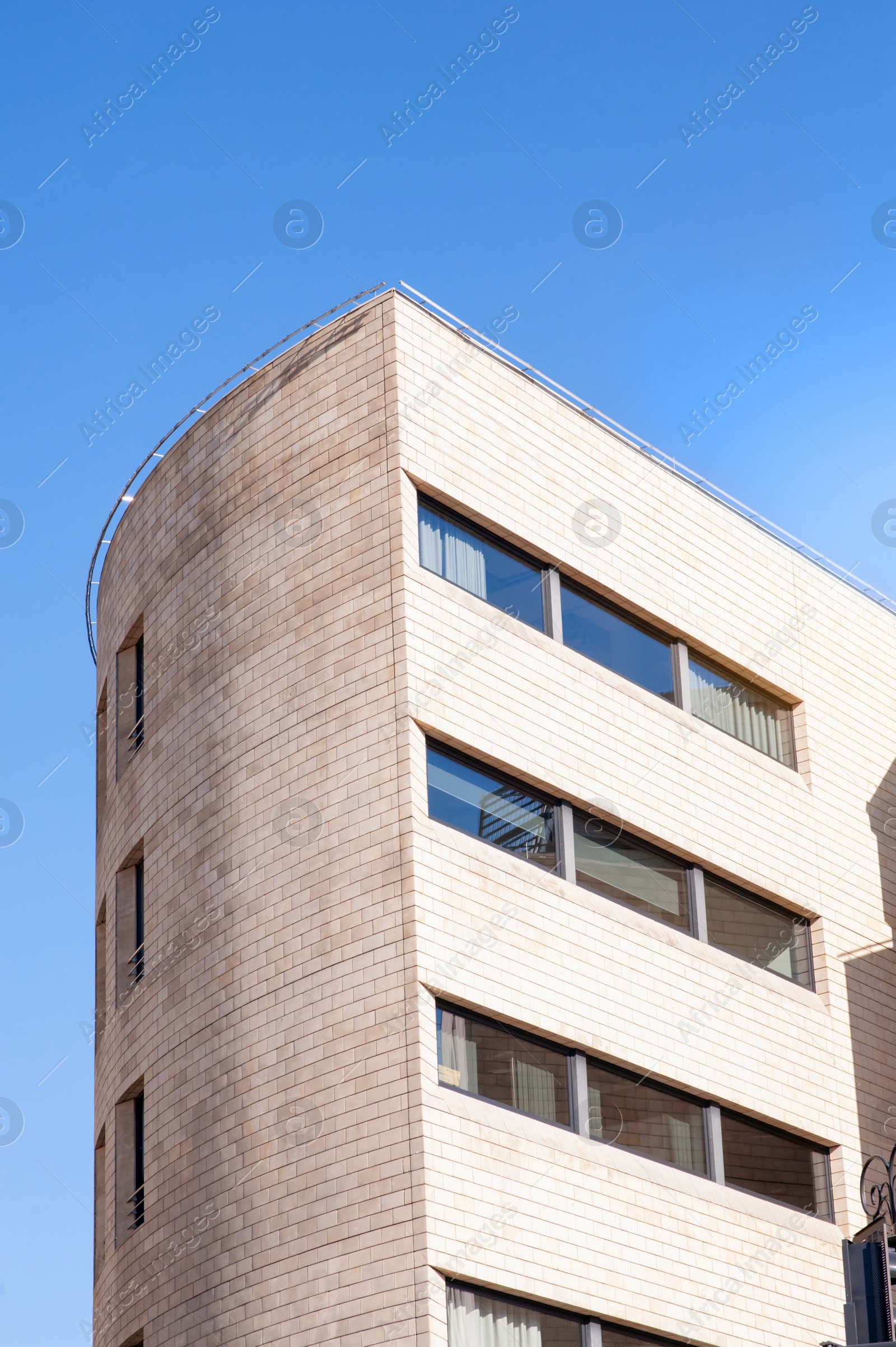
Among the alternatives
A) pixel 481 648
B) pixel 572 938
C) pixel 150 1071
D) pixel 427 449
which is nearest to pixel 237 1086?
pixel 150 1071

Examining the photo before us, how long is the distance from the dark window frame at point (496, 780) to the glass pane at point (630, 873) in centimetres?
47

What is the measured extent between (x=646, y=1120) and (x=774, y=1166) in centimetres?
293

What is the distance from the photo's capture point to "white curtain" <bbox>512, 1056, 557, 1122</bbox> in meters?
21.8

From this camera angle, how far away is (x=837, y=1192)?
25.4 meters

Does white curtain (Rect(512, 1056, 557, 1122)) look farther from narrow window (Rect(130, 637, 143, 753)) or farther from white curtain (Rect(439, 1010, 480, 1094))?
narrow window (Rect(130, 637, 143, 753))

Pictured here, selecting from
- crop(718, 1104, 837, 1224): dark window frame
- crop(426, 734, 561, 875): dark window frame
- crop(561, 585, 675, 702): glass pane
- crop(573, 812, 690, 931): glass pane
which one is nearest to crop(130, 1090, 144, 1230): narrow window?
crop(426, 734, 561, 875): dark window frame

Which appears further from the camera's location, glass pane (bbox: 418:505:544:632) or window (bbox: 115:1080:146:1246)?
window (bbox: 115:1080:146:1246)

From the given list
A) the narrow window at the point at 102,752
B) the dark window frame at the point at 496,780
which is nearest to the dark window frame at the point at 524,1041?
the dark window frame at the point at 496,780

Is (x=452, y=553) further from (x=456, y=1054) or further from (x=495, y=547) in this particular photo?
(x=456, y=1054)

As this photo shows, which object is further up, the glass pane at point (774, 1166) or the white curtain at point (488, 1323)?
the glass pane at point (774, 1166)

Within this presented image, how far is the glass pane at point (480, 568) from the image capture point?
77.6 feet

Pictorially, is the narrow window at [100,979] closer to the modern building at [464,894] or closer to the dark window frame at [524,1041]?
the modern building at [464,894]

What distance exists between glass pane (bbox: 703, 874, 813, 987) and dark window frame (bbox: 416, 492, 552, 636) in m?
4.71

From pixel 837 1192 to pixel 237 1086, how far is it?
9.10 meters
